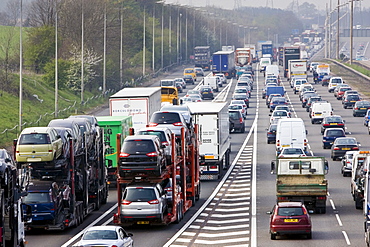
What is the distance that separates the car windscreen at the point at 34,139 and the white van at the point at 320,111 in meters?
48.9

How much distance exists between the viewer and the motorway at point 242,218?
1307 inches

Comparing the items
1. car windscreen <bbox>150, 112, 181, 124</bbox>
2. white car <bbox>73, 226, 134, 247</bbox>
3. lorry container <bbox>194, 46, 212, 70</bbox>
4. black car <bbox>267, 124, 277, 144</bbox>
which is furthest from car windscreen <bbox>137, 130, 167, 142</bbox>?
lorry container <bbox>194, 46, 212, 70</bbox>

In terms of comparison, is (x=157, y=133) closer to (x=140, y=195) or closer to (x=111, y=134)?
(x=140, y=195)

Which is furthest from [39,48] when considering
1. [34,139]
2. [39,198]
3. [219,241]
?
[219,241]

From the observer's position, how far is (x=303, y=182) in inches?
1553

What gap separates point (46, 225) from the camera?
34.8 metres

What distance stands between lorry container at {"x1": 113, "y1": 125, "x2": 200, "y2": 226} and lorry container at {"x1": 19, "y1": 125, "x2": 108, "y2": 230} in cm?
186

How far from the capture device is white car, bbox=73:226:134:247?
2619cm

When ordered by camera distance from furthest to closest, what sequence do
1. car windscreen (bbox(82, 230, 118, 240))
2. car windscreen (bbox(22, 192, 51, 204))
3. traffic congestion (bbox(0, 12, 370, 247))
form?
car windscreen (bbox(22, 192, 51, 204)), traffic congestion (bbox(0, 12, 370, 247)), car windscreen (bbox(82, 230, 118, 240))

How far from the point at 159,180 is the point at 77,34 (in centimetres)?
8270

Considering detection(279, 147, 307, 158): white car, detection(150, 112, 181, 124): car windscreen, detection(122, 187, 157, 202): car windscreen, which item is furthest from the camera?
detection(279, 147, 307, 158): white car

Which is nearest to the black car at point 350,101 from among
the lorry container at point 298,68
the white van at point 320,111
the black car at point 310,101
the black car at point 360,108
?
the black car at point 310,101

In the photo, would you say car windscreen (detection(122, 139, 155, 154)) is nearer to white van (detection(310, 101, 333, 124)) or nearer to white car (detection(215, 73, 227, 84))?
white van (detection(310, 101, 333, 124))

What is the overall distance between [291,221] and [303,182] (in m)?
7.10
